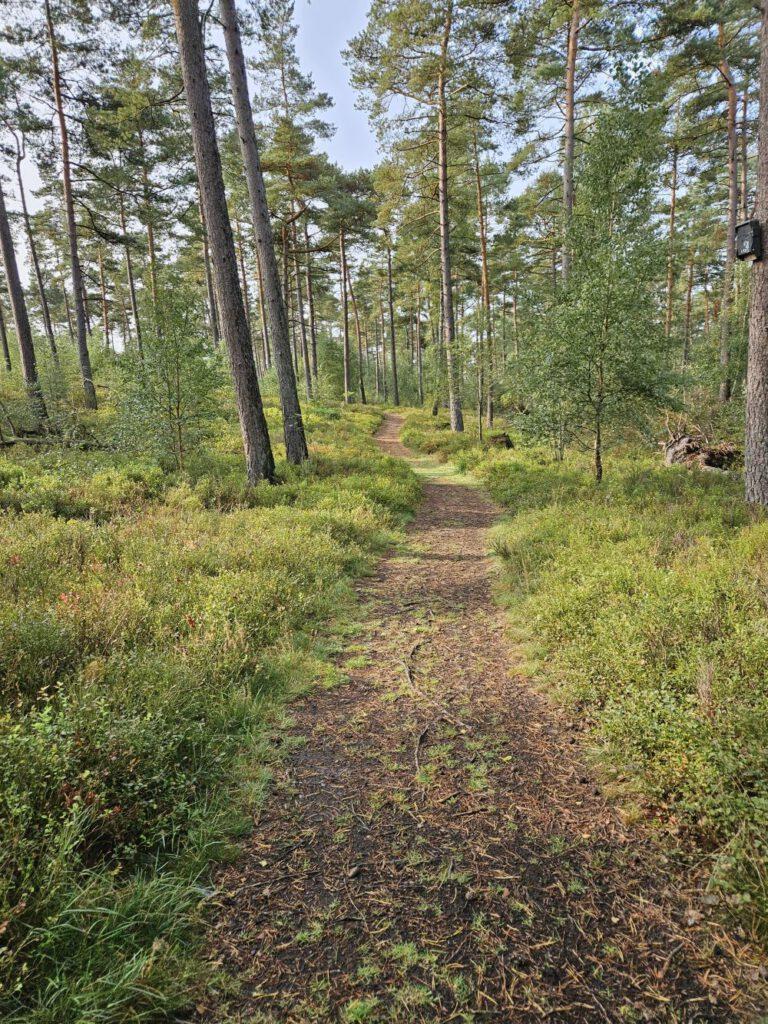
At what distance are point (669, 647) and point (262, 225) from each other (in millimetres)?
12069

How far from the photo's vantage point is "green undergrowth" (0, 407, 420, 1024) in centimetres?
192

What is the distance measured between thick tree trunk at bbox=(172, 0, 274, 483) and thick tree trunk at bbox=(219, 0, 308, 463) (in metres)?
1.46

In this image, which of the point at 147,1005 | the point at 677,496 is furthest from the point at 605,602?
the point at 677,496

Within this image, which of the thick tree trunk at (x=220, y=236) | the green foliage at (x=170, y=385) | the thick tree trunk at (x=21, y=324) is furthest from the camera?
the thick tree trunk at (x=21, y=324)

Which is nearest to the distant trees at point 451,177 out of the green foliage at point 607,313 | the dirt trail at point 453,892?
the green foliage at point 607,313

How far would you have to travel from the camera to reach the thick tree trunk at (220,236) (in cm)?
860

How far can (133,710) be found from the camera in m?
3.04

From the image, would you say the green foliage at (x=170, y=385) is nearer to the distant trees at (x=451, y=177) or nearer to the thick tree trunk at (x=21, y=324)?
the distant trees at (x=451, y=177)

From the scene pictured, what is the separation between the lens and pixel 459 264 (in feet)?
80.2

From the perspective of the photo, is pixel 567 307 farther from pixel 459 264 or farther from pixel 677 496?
pixel 459 264

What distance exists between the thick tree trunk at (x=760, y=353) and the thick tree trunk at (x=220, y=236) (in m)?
8.49

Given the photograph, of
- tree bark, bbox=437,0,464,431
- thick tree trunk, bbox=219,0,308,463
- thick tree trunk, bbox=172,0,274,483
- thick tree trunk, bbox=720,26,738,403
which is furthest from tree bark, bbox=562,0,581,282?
thick tree trunk, bbox=172,0,274,483

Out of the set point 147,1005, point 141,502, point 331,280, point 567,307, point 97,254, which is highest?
point 97,254

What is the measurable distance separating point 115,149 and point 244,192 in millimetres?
5936
